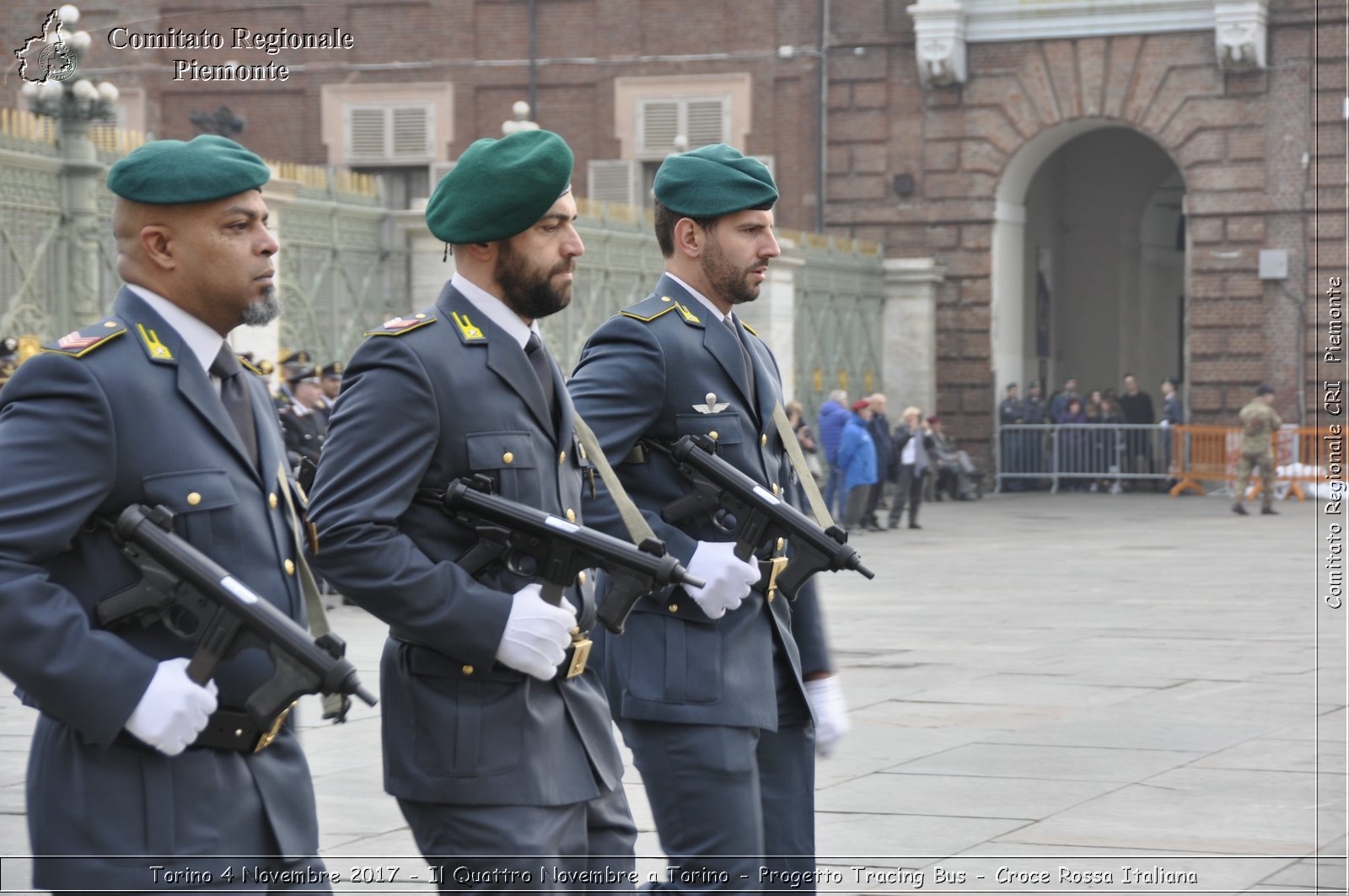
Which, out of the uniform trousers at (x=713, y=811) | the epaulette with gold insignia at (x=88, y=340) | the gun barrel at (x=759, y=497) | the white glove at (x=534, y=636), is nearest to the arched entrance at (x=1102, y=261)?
the gun barrel at (x=759, y=497)

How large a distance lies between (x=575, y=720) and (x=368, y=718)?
5.60m

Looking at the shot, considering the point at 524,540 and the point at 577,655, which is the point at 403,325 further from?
the point at 577,655

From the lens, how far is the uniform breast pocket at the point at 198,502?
3.36 m

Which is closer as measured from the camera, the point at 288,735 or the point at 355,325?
the point at 288,735

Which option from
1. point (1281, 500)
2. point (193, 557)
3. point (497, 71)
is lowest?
point (1281, 500)

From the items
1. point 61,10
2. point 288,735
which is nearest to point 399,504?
point 288,735

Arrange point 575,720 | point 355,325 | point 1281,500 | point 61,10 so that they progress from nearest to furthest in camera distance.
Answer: point 575,720 < point 61,10 < point 355,325 < point 1281,500

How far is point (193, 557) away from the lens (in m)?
3.25

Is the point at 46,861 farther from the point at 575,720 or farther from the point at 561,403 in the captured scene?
the point at 561,403

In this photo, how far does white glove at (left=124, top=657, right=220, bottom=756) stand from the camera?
3168mm

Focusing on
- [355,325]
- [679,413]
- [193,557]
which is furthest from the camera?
[355,325]

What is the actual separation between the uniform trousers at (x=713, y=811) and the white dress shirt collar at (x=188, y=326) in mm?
1485

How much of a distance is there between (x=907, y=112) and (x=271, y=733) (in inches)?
1078

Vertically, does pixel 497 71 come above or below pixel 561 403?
above
